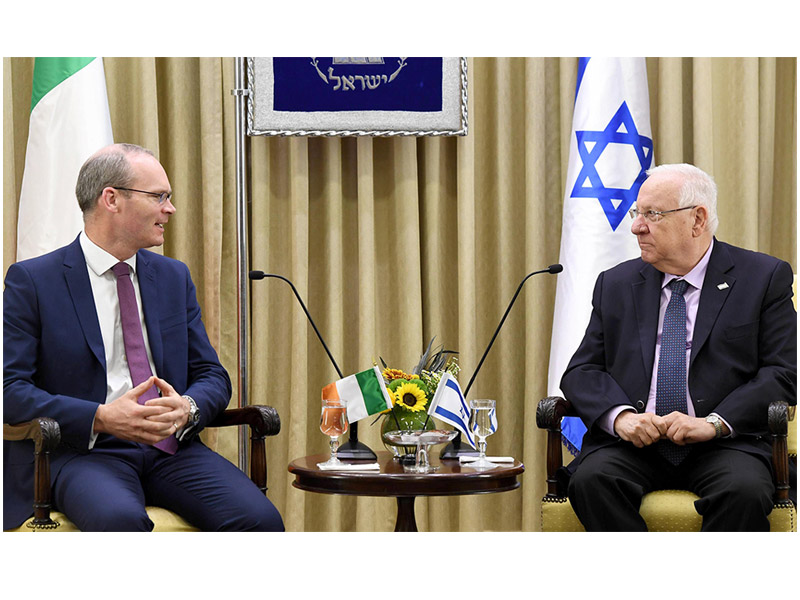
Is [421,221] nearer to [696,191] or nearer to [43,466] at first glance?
[696,191]

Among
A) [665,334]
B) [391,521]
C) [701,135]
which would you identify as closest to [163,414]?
[665,334]

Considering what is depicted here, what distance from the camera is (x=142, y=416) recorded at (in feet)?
8.96

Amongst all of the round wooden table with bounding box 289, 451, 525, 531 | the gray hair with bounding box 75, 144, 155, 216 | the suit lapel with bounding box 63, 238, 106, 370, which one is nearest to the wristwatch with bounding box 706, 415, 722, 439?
the round wooden table with bounding box 289, 451, 525, 531

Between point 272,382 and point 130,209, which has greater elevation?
point 130,209

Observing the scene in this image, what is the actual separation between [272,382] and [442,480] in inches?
71.0

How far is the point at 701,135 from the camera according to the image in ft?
14.3

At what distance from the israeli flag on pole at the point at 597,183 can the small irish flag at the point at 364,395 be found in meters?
1.19

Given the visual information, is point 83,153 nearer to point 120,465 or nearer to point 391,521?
point 120,465

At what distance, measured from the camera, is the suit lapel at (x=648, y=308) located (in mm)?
3057

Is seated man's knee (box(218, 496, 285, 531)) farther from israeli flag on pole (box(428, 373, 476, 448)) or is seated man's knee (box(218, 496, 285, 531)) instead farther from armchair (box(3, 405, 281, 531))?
israeli flag on pole (box(428, 373, 476, 448))

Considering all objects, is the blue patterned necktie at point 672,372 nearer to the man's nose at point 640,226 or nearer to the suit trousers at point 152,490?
the man's nose at point 640,226

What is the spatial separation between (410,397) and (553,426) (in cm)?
47

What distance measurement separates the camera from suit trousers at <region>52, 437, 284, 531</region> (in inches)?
97.0

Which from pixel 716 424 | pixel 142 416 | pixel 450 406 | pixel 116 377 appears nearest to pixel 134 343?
pixel 116 377
